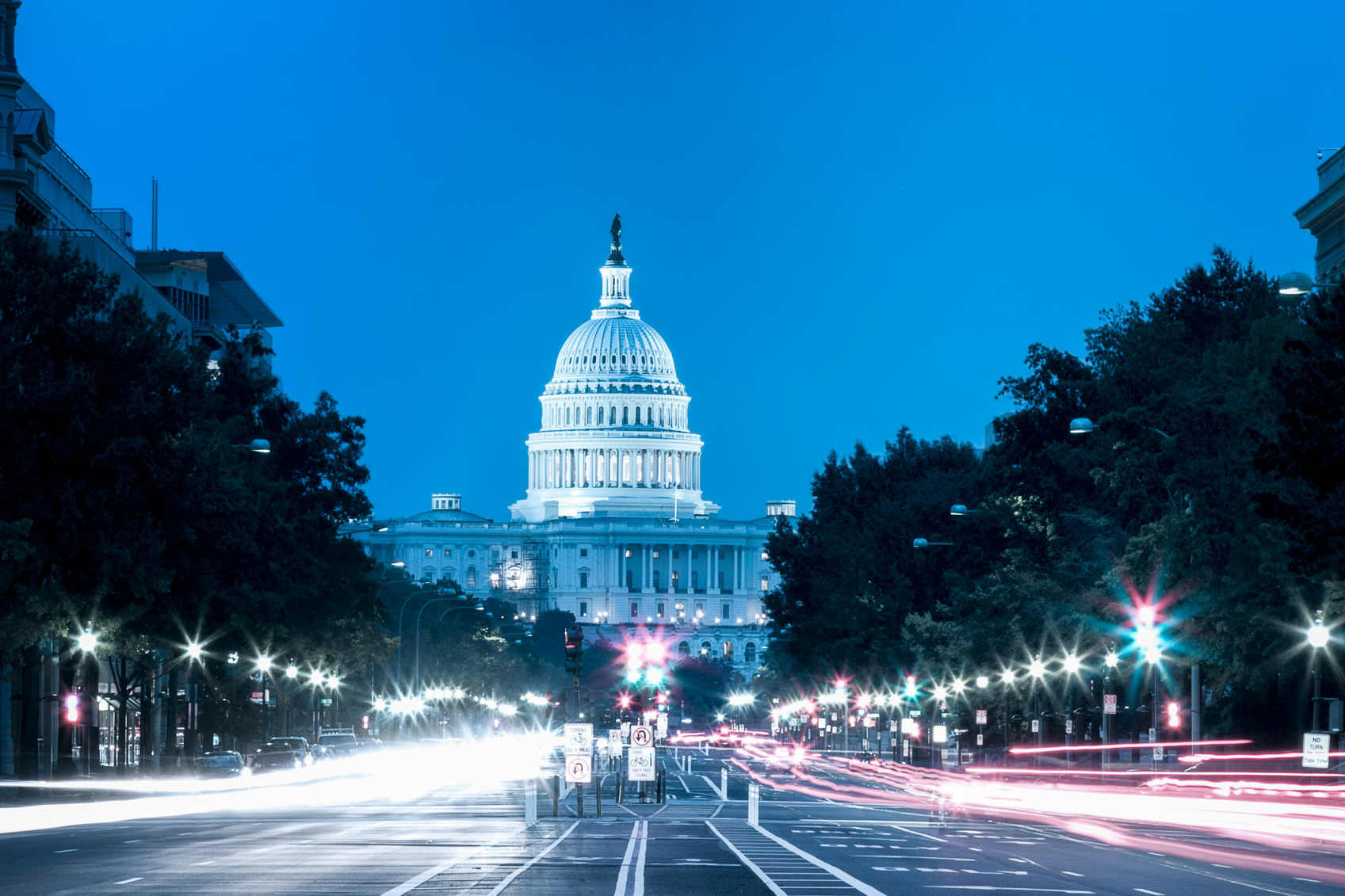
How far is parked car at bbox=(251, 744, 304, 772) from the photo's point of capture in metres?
79.7

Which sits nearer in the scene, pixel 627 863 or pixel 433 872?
pixel 433 872

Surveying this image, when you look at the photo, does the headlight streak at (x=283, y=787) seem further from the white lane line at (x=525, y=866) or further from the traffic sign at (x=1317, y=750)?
the traffic sign at (x=1317, y=750)

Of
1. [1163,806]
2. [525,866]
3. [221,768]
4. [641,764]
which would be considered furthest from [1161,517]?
[525,866]

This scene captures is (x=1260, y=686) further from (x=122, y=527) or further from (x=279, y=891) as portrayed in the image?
(x=279, y=891)

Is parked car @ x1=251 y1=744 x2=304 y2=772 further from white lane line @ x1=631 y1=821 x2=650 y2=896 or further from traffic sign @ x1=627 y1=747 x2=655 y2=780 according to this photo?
white lane line @ x1=631 y1=821 x2=650 y2=896

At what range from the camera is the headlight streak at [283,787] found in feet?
152

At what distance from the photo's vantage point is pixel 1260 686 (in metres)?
56.7

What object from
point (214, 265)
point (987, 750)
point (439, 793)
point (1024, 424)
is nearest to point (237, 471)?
point (439, 793)

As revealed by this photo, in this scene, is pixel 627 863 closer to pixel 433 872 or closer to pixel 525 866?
pixel 525 866

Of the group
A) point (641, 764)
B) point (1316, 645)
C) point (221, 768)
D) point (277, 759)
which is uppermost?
point (1316, 645)

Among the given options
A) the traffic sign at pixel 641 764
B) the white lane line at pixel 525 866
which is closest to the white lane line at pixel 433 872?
the white lane line at pixel 525 866

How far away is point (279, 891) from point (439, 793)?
3878 cm

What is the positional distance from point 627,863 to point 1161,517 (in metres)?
35.5

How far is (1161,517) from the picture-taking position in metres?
62.6
